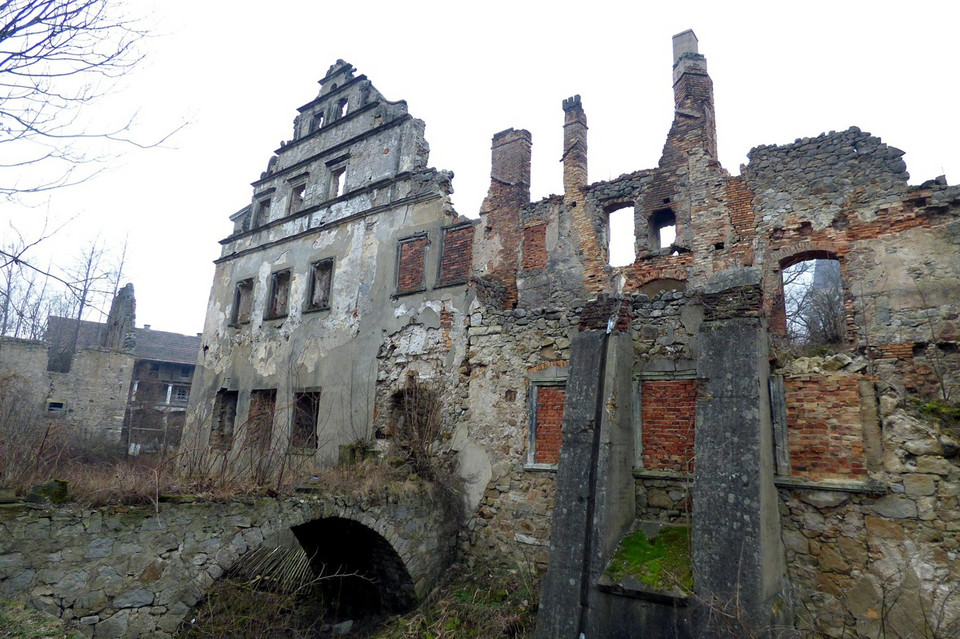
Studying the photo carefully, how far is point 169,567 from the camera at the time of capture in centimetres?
592

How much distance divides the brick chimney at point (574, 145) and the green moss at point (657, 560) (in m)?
9.38

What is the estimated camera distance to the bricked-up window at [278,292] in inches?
576

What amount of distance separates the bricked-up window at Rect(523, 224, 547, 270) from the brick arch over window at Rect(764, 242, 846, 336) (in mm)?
4933

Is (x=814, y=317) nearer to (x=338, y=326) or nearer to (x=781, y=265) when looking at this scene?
(x=781, y=265)

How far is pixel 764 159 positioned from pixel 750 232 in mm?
1593

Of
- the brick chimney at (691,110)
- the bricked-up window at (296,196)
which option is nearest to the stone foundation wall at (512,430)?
the brick chimney at (691,110)

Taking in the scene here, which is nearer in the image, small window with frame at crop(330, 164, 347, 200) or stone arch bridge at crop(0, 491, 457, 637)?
stone arch bridge at crop(0, 491, 457, 637)

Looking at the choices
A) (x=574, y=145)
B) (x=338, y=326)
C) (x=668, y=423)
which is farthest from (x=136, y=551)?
(x=574, y=145)

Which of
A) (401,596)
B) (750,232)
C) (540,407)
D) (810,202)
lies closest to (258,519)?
(401,596)

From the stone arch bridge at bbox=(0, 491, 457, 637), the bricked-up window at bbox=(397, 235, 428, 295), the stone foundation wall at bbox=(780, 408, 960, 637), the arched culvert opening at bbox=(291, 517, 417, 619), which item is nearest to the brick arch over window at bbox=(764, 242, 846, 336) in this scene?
the stone foundation wall at bbox=(780, 408, 960, 637)

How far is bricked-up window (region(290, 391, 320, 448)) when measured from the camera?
41.7 feet

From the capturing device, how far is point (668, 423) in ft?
22.9

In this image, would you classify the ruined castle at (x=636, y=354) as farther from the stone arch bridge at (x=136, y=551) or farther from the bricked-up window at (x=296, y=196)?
the stone arch bridge at (x=136, y=551)

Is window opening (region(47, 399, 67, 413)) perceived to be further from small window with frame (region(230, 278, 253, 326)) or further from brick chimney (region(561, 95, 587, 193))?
brick chimney (region(561, 95, 587, 193))
